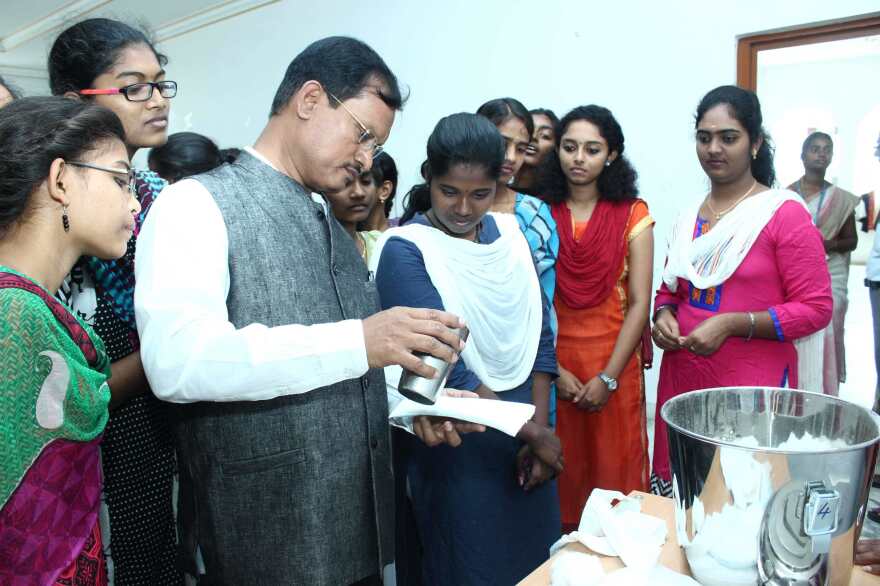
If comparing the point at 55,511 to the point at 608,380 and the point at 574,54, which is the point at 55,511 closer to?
the point at 608,380

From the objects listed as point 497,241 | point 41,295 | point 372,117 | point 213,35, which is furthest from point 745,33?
point 213,35

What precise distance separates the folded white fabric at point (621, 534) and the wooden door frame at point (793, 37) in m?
2.88

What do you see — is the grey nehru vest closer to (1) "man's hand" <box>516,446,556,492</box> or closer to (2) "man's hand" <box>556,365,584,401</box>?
(1) "man's hand" <box>516,446,556,492</box>

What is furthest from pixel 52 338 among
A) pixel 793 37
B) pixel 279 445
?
pixel 793 37

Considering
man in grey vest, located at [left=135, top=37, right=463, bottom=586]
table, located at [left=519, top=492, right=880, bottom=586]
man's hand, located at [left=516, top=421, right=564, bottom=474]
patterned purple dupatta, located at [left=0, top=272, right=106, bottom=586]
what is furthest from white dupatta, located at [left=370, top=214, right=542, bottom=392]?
patterned purple dupatta, located at [left=0, top=272, right=106, bottom=586]

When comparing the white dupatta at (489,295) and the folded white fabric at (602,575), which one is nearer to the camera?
the folded white fabric at (602,575)

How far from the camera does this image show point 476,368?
1.67 meters

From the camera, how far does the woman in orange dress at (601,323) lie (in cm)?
232

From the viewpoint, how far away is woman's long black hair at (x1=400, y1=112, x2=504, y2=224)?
164cm

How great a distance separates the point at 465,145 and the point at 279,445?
0.90m

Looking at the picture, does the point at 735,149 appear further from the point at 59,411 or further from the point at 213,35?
the point at 213,35

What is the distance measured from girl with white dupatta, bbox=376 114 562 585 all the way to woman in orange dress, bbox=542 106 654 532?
0.56 m

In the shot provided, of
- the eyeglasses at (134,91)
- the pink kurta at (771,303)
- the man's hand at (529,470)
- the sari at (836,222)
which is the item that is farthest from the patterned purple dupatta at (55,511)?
the sari at (836,222)

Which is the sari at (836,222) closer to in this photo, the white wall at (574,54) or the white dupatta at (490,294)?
the white wall at (574,54)
